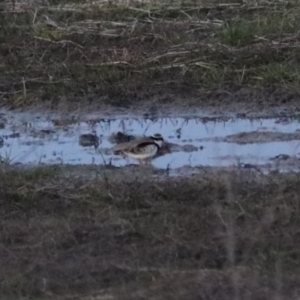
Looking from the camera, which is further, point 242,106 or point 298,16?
point 298,16

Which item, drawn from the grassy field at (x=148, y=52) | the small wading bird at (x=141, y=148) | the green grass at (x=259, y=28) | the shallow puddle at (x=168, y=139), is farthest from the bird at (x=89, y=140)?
the green grass at (x=259, y=28)

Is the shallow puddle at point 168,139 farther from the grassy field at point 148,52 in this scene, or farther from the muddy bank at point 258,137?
the grassy field at point 148,52

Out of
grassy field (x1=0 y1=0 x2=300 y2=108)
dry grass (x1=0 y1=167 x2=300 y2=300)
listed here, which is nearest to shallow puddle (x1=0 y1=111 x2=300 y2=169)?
grassy field (x1=0 y1=0 x2=300 y2=108)

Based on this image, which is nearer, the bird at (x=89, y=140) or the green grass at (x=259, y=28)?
the bird at (x=89, y=140)

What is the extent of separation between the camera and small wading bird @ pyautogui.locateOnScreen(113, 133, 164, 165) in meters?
7.11

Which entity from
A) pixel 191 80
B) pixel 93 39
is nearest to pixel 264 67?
pixel 191 80

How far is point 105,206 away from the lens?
20.0ft

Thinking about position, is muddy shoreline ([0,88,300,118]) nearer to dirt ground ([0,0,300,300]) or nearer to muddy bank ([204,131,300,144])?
A: dirt ground ([0,0,300,300])

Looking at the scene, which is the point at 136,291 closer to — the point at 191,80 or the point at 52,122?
the point at 52,122

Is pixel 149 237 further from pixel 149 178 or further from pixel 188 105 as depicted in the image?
pixel 188 105

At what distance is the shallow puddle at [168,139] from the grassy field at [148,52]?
0.40 meters

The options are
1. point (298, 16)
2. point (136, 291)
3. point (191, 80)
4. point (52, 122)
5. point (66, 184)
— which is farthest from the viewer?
point (298, 16)

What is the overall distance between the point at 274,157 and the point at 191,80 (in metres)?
1.82

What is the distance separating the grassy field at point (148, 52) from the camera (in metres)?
8.66
